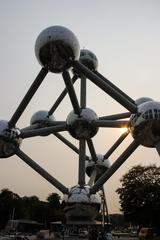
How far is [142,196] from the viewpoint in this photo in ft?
155

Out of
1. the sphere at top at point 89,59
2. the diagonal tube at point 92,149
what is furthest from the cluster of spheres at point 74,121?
the sphere at top at point 89,59

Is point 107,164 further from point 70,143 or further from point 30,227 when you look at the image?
point 30,227

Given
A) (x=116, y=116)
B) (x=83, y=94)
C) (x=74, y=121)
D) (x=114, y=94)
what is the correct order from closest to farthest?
(x=114, y=94) < (x=74, y=121) < (x=116, y=116) < (x=83, y=94)

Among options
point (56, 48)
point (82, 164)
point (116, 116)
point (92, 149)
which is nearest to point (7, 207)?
point (92, 149)

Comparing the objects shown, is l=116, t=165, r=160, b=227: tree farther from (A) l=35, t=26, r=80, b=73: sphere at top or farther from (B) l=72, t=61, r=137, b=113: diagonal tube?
(A) l=35, t=26, r=80, b=73: sphere at top

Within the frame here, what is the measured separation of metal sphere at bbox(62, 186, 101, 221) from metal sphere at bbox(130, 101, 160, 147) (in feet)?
11.2

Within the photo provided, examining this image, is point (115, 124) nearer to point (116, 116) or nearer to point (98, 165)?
point (116, 116)

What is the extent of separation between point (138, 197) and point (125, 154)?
33.0 meters

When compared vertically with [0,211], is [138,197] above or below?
below

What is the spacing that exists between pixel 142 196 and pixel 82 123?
30.5 metres

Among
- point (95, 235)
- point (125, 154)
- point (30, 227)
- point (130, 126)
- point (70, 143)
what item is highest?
point (30, 227)

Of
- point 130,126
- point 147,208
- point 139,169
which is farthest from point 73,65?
point 139,169

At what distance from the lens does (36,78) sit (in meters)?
16.5

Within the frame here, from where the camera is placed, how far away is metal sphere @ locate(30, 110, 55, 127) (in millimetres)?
23297
